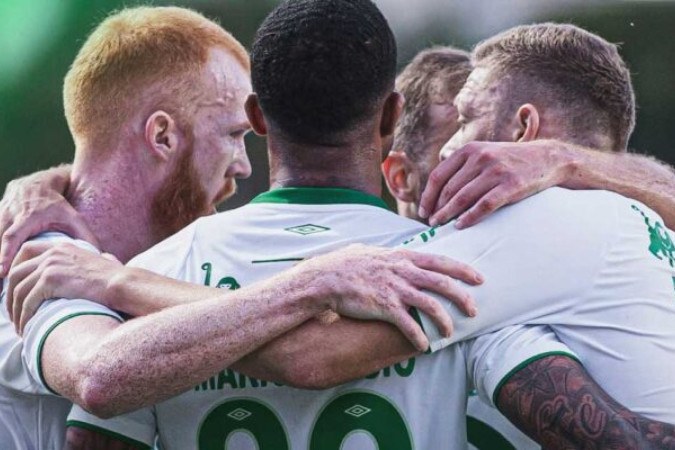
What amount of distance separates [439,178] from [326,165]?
31 centimetres

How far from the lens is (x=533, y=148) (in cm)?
378

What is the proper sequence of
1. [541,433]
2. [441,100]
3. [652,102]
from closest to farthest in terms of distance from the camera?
[541,433], [441,100], [652,102]

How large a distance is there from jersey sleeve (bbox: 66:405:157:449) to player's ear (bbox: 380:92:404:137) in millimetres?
997

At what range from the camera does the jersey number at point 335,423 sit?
3521mm

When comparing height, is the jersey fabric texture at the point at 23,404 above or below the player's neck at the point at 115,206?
below

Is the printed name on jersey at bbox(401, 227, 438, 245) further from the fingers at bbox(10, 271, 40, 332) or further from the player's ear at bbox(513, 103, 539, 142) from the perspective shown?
the fingers at bbox(10, 271, 40, 332)

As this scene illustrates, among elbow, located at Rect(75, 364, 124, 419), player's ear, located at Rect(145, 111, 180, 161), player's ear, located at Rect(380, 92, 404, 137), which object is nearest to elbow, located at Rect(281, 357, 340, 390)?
elbow, located at Rect(75, 364, 124, 419)

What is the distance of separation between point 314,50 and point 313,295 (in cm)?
67

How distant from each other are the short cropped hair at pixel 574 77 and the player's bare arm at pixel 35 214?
58.1 inches

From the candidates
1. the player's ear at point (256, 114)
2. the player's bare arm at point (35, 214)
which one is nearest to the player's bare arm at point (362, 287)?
the player's ear at point (256, 114)

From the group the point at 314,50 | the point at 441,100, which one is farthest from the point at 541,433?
the point at 441,100

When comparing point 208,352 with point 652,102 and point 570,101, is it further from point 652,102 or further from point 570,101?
point 652,102

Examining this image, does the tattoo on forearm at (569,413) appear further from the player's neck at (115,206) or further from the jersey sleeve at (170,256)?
the player's neck at (115,206)

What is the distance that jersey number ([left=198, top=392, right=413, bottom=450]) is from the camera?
352 cm
